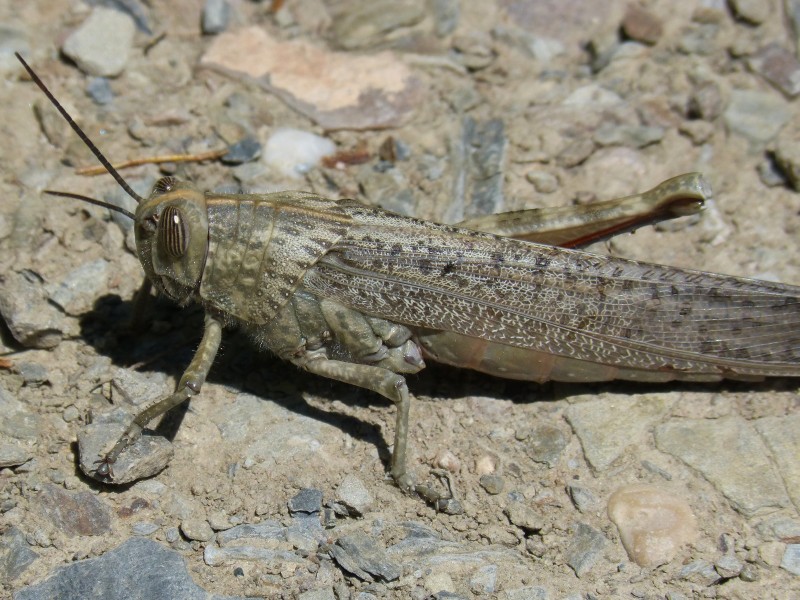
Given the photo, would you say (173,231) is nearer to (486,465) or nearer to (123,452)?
(123,452)

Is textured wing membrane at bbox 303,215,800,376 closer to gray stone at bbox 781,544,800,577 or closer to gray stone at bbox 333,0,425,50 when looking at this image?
gray stone at bbox 781,544,800,577

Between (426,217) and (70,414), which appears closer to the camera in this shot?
(70,414)

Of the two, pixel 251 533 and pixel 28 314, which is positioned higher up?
pixel 28 314

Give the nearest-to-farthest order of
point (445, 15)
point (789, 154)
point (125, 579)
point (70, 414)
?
point (125, 579) → point (70, 414) → point (789, 154) → point (445, 15)

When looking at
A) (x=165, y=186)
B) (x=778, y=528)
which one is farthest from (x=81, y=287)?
(x=778, y=528)

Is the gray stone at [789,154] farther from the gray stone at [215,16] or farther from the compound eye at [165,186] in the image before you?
the gray stone at [215,16]

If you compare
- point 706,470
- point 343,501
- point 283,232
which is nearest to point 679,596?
point 706,470

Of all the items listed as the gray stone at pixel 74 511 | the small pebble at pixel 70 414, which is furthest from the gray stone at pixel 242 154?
the gray stone at pixel 74 511

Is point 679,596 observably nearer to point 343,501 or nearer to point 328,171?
point 343,501
